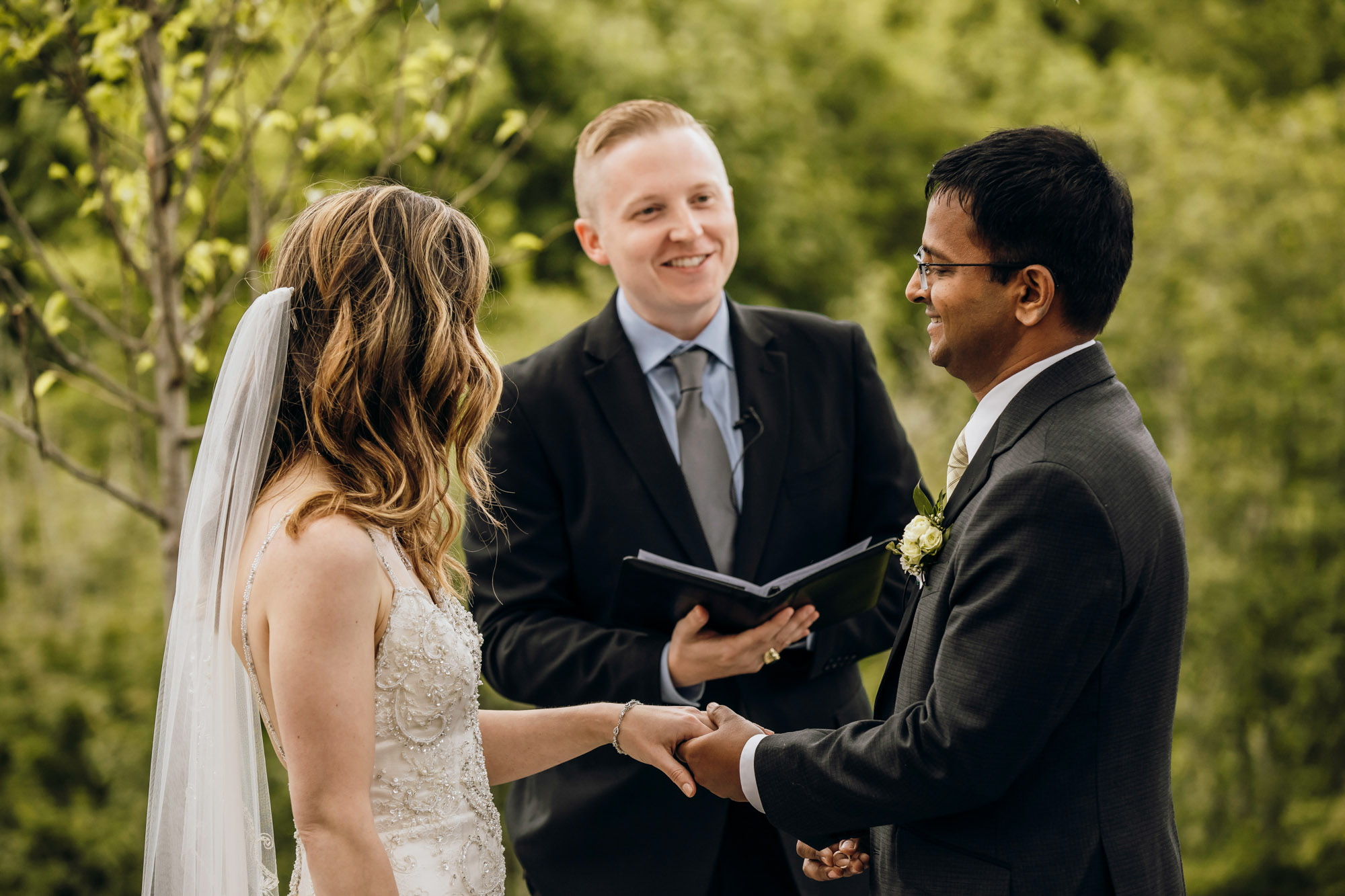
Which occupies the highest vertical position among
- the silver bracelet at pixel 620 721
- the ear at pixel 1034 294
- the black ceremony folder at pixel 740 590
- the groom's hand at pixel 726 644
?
the ear at pixel 1034 294

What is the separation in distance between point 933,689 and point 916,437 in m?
6.69

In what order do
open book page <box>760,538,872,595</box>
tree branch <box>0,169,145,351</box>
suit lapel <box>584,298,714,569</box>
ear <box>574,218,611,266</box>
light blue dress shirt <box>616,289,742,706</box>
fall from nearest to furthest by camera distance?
open book page <box>760,538,872,595</box> → suit lapel <box>584,298,714,569</box> → light blue dress shirt <box>616,289,742,706</box> → ear <box>574,218,611,266</box> → tree branch <box>0,169,145,351</box>

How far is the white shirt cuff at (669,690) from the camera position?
2.59 m

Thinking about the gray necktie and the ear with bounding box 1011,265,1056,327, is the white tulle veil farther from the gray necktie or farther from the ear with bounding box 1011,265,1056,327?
the ear with bounding box 1011,265,1056,327

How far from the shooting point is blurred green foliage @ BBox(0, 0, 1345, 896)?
260 inches

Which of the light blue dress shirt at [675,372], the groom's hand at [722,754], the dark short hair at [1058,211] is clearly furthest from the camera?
the light blue dress shirt at [675,372]

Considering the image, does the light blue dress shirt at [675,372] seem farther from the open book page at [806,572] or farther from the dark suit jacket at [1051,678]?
the dark suit jacket at [1051,678]

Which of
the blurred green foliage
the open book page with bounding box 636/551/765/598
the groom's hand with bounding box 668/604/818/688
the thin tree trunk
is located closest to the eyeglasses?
the open book page with bounding box 636/551/765/598

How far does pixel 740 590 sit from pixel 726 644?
0.27 meters

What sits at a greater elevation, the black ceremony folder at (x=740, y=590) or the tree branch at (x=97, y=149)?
the tree branch at (x=97, y=149)

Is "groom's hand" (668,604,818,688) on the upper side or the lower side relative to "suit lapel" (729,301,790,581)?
→ lower

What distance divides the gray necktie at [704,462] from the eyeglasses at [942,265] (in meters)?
0.90

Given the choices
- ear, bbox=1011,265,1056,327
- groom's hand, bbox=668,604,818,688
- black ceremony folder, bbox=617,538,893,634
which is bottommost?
groom's hand, bbox=668,604,818,688

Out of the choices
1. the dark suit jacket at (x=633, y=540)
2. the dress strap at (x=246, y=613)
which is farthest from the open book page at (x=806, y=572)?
the dress strap at (x=246, y=613)
